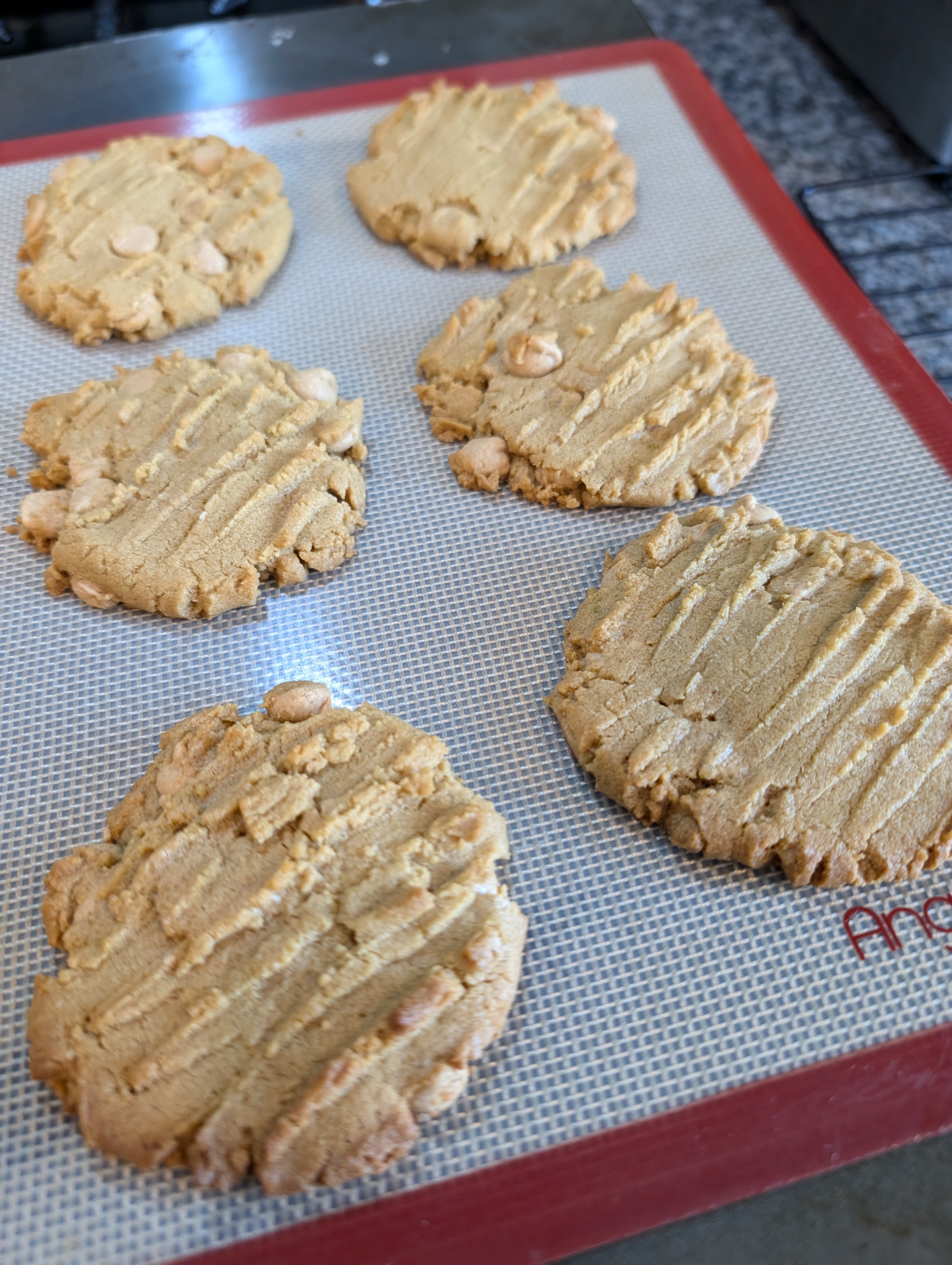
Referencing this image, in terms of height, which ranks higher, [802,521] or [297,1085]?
[802,521]

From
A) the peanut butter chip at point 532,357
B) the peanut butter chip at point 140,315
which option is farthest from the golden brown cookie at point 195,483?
the peanut butter chip at point 532,357

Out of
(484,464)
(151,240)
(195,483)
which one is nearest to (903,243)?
(484,464)

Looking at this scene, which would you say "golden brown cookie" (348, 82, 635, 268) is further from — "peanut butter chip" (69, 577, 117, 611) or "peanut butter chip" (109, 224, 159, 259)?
"peanut butter chip" (69, 577, 117, 611)

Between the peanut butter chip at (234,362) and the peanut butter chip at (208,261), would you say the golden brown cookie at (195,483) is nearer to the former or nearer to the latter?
the peanut butter chip at (234,362)

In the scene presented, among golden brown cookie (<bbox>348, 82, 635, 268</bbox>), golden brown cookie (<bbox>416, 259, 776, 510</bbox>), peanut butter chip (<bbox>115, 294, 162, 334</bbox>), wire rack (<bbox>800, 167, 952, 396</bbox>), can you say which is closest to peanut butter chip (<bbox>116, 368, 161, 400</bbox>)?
peanut butter chip (<bbox>115, 294, 162, 334</bbox>)

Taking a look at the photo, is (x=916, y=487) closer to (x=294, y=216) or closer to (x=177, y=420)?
(x=177, y=420)

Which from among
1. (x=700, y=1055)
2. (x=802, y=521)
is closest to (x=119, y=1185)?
(x=700, y=1055)
